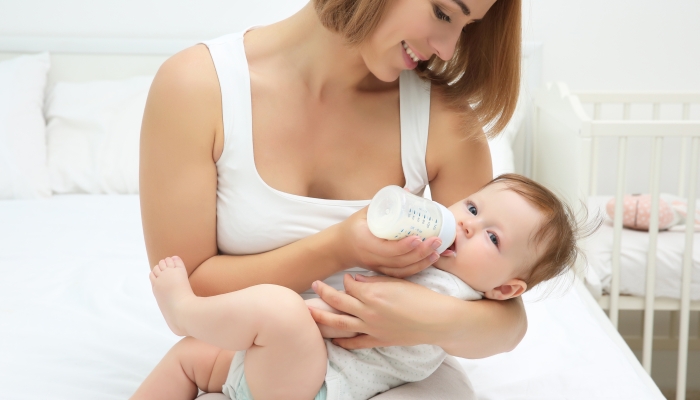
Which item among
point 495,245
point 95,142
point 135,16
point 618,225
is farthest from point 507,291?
point 135,16

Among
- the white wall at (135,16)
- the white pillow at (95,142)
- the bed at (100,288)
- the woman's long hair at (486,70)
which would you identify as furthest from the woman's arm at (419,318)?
the white wall at (135,16)

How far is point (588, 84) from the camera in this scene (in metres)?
2.75

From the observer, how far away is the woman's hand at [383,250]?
95 cm

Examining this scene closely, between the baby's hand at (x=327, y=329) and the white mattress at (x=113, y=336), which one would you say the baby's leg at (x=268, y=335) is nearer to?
the baby's hand at (x=327, y=329)

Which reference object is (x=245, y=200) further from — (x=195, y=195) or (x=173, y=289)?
(x=173, y=289)

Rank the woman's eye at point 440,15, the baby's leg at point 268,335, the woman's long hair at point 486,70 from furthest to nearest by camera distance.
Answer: the woman's long hair at point 486,70, the woman's eye at point 440,15, the baby's leg at point 268,335

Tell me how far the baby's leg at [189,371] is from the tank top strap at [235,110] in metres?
0.30

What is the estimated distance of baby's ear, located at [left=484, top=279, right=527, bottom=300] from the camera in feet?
3.51

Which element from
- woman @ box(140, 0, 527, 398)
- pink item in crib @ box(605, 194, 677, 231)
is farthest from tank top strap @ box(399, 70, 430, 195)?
pink item in crib @ box(605, 194, 677, 231)

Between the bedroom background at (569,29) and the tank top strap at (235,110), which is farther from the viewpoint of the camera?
the bedroom background at (569,29)

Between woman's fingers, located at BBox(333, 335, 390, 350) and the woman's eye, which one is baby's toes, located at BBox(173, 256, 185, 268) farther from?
the woman's eye

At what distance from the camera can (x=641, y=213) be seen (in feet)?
7.46

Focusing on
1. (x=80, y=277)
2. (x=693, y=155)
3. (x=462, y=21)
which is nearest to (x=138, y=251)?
(x=80, y=277)

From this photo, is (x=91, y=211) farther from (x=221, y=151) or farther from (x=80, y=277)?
(x=221, y=151)
